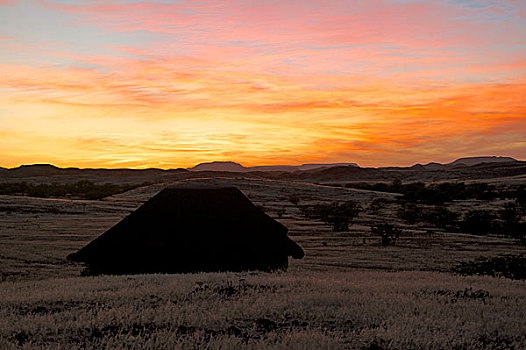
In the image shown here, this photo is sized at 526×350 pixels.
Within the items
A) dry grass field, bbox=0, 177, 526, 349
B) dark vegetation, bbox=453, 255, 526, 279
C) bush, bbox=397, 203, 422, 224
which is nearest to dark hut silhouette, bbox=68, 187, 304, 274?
dry grass field, bbox=0, 177, 526, 349

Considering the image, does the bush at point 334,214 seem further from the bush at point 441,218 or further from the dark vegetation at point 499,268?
the dark vegetation at point 499,268

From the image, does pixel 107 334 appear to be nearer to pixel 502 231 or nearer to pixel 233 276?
pixel 233 276

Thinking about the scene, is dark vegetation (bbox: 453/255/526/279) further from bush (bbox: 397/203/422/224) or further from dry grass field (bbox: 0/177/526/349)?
bush (bbox: 397/203/422/224)

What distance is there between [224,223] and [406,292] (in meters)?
5.20

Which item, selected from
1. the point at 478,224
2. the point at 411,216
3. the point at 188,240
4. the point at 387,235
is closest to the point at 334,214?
the point at 411,216

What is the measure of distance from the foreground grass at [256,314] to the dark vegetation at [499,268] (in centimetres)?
578

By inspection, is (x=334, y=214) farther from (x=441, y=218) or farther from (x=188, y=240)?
(x=188, y=240)

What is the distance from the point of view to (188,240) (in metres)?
13.7

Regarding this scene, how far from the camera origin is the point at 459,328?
25.5ft

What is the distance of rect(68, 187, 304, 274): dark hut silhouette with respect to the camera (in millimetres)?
13688

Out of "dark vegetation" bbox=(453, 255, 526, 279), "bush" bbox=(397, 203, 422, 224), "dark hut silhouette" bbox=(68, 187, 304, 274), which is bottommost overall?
"dark vegetation" bbox=(453, 255, 526, 279)

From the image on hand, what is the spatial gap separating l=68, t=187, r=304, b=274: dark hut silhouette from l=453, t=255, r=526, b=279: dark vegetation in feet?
24.4

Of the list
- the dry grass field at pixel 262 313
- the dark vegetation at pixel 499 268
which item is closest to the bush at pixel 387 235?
the dark vegetation at pixel 499 268

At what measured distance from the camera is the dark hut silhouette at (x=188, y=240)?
1369 centimetres
